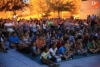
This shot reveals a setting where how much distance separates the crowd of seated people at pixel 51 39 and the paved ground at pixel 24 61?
1.33 ft

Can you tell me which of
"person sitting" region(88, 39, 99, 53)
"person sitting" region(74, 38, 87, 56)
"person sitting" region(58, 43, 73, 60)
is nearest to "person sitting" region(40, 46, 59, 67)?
"person sitting" region(58, 43, 73, 60)

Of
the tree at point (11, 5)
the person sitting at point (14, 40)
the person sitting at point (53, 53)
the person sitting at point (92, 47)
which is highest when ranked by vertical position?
the tree at point (11, 5)

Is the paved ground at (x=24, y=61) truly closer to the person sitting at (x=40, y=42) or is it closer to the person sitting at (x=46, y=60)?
the person sitting at (x=46, y=60)

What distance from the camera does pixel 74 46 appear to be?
593 inches

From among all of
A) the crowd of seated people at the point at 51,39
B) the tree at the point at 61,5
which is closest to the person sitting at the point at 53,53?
the crowd of seated people at the point at 51,39

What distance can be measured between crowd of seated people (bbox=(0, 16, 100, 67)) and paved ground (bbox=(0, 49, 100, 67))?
41 cm

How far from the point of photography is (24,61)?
1304 centimetres

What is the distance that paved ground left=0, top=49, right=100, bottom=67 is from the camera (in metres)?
12.6

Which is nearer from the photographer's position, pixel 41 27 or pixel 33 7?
pixel 41 27

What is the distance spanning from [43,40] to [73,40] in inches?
80.6

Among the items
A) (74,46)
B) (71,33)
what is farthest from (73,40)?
(71,33)

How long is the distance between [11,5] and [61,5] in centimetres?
862

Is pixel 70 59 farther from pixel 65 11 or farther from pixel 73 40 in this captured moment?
pixel 65 11

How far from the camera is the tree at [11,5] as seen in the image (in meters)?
28.5
